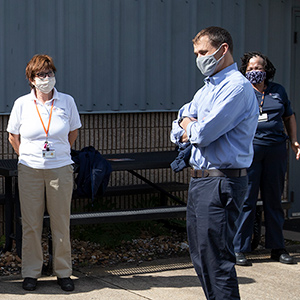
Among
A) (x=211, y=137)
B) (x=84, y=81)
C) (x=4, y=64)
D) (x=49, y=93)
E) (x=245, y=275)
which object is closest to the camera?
(x=211, y=137)

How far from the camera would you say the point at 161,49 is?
745 centimetres

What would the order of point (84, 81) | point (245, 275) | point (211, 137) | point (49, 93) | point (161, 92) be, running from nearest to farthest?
point (211, 137), point (49, 93), point (245, 275), point (84, 81), point (161, 92)

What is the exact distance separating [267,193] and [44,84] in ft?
7.74

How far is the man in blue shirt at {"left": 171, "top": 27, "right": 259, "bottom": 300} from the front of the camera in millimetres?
3867

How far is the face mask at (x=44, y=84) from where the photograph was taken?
17.1 feet

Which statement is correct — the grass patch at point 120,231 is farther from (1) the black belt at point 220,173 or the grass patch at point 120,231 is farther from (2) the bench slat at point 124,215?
(1) the black belt at point 220,173

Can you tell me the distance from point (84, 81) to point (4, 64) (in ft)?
2.81

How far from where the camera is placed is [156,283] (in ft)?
18.2

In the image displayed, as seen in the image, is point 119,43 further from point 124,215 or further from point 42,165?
point 42,165

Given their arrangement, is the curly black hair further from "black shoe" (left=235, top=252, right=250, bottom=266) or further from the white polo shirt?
the white polo shirt

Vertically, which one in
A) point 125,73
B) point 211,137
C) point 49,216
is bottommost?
point 49,216

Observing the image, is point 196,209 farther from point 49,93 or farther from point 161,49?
point 161,49

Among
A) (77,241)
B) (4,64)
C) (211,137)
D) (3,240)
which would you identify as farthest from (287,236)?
(211,137)

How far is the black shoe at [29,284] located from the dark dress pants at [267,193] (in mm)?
1955
